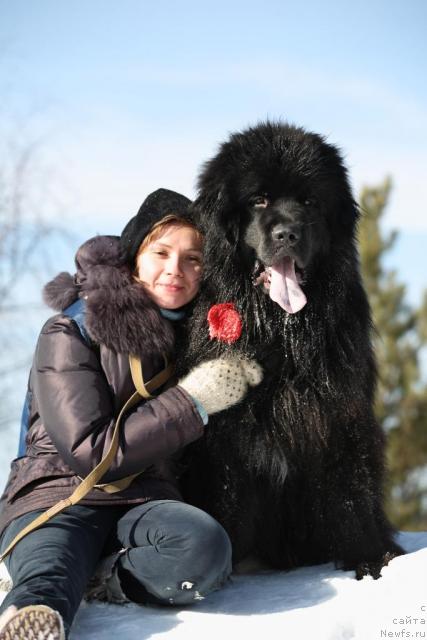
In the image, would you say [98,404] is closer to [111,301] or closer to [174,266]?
[111,301]

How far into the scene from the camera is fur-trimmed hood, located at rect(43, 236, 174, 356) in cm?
268

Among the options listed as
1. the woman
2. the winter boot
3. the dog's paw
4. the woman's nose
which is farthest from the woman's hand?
the winter boot

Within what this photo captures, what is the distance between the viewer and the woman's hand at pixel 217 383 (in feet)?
8.68

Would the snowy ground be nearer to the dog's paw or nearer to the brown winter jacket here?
the dog's paw

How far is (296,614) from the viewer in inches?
93.3

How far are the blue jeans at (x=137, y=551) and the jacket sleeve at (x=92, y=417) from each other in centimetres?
18

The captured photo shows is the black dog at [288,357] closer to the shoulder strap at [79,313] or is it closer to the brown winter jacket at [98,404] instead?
the brown winter jacket at [98,404]

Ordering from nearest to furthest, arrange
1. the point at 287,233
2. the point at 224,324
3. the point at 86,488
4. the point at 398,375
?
1. the point at 86,488
2. the point at 287,233
3. the point at 224,324
4. the point at 398,375

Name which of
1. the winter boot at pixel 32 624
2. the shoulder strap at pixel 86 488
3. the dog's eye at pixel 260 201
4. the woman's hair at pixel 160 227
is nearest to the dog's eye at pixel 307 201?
the dog's eye at pixel 260 201

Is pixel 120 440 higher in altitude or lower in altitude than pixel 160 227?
lower

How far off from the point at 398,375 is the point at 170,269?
1116cm

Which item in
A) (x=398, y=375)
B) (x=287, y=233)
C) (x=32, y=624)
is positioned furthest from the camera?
(x=398, y=375)

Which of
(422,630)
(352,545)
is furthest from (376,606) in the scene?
(352,545)

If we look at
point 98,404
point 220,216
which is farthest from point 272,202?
point 98,404
